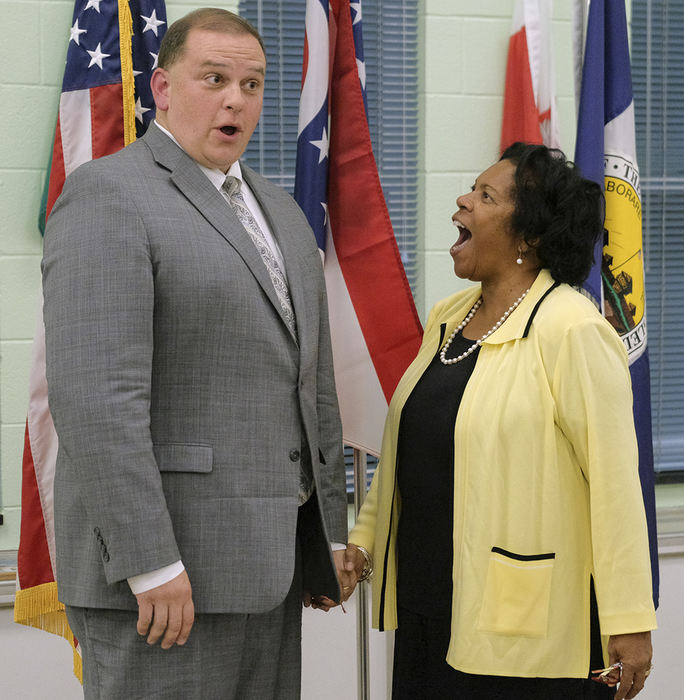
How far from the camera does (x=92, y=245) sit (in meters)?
1.26

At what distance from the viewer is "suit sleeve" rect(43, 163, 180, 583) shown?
124cm

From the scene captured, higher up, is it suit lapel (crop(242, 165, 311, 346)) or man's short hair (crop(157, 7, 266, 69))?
man's short hair (crop(157, 7, 266, 69))

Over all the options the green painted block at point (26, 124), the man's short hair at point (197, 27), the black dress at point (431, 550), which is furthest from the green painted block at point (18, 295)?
the black dress at point (431, 550)

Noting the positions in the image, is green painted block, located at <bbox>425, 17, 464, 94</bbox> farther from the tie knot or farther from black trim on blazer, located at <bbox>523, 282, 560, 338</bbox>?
the tie knot

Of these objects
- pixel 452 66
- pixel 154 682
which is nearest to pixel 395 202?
pixel 452 66

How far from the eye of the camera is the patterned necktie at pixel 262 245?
1487 millimetres

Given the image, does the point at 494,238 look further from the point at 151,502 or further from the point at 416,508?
the point at 151,502

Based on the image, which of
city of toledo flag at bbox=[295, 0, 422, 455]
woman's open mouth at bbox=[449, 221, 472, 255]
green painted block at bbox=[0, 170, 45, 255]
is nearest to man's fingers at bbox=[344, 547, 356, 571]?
city of toledo flag at bbox=[295, 0, 422, 455]

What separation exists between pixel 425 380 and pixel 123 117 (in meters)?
0.94

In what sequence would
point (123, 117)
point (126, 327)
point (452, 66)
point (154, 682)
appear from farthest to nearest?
point (452, 66), point (123, 117), point (154, 682), point (126, 327)

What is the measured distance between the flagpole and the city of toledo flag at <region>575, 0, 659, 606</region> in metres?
0.70

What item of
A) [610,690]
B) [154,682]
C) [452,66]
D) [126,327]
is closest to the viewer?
[126,327]

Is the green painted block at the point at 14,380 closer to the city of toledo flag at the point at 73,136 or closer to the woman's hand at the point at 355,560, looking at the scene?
the city of toledo flag at the point at 73,136

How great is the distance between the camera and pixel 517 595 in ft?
5.07
